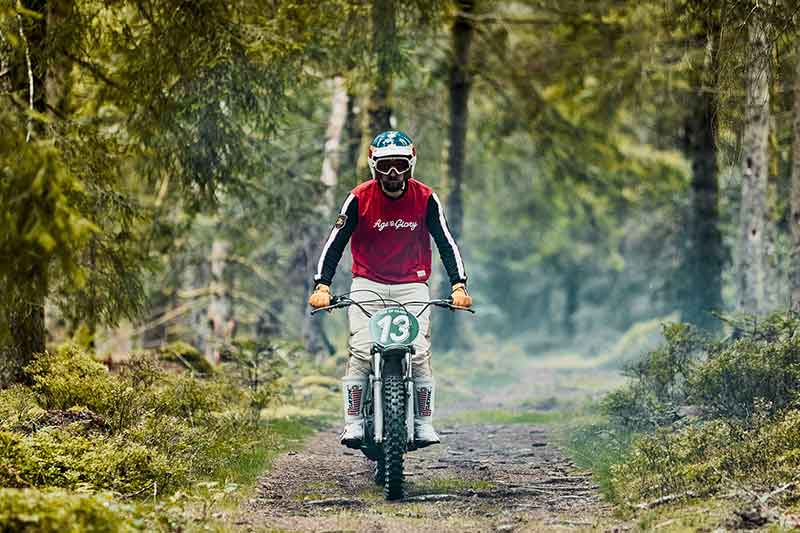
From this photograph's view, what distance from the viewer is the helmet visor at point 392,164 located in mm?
9078

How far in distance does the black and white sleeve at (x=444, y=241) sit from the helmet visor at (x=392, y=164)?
426 millimetres

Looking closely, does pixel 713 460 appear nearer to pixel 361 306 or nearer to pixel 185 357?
pixel 361 306

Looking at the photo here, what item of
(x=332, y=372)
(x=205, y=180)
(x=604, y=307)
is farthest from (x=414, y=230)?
(x=604, y=307)

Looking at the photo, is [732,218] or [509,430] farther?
[732,218]

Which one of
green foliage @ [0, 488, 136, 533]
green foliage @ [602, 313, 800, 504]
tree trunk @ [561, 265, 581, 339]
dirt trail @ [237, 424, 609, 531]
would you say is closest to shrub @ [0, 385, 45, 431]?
dirt trail @ [237, 424, 609, 531]

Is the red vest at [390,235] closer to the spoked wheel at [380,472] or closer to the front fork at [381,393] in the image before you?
the front fork at [381,393]

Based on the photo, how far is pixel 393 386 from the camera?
8609mm

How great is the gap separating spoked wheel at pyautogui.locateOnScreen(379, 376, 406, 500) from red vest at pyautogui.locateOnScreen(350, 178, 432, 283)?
42.1 inches

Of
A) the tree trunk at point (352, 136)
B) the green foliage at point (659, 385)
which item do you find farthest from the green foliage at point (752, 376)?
the tree trunk at point (352, 136)

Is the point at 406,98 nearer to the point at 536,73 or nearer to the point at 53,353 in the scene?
the point at 536,73

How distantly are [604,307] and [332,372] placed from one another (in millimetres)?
26633

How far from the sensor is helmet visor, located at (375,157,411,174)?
908 centimetres

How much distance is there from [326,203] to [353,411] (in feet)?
34.7

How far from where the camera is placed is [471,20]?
22656 millimetres
